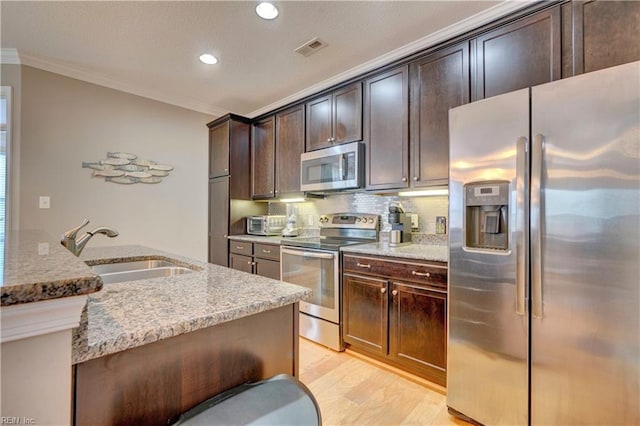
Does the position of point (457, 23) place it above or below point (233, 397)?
above

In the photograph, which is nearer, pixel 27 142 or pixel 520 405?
pixel 520 405

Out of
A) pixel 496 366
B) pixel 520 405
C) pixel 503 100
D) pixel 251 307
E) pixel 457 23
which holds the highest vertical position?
pixel 457 23

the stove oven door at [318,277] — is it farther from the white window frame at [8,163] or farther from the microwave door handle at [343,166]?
the white window frame at [8,163]

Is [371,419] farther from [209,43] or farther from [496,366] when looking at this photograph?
[209,43]

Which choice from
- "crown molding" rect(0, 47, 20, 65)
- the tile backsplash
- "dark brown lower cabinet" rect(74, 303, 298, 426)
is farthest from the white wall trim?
"crown molding" rect(0, 47, 20, 65)

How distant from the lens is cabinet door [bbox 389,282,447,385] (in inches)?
75.2

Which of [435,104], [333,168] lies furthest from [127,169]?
[435,104]

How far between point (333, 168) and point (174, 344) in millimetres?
2310

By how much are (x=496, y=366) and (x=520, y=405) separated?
0.60 ft

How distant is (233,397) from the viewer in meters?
0.74

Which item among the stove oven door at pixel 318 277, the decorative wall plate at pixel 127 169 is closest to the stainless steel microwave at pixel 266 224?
the stove oven door at pixel 318 277

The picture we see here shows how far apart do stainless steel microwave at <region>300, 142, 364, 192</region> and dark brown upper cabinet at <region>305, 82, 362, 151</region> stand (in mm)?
93

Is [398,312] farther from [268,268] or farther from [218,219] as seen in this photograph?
Answer: [218,219]

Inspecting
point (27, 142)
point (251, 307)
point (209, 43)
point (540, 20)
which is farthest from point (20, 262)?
point (27, 142)
